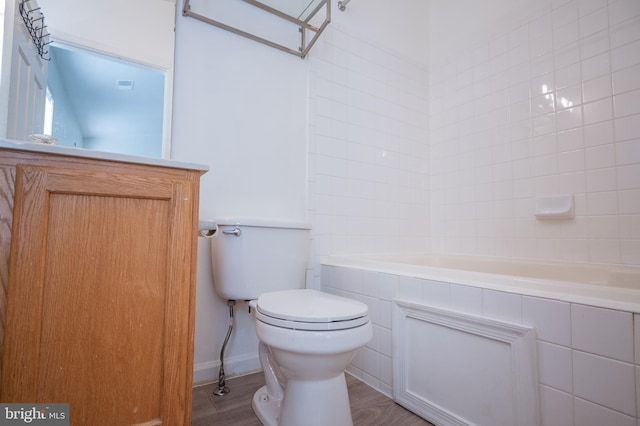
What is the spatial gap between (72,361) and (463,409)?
1157 millimetres

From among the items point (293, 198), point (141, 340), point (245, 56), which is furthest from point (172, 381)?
point (245, 56)

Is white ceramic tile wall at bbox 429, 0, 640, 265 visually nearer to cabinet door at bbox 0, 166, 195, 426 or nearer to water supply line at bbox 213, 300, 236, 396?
water supply line at bbox 213, 300, 236, 396

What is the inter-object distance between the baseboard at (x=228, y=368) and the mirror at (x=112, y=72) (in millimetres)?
958

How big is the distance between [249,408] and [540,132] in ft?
6.49

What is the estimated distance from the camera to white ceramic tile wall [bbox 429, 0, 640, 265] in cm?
141

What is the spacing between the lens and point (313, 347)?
0.84 m

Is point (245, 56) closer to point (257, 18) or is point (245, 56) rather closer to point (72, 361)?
point (257, 18)

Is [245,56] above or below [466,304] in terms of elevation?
above

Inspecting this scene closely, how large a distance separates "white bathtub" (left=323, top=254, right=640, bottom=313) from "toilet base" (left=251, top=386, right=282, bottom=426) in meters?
0.69

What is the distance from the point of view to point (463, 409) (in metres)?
1.03

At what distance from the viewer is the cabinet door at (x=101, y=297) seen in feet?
2.19

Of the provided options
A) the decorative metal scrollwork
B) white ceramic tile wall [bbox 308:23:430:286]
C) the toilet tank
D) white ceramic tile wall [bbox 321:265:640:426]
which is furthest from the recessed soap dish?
the decorative metal scrollwork

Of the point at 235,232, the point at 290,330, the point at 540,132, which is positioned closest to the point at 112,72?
the point at 235,232

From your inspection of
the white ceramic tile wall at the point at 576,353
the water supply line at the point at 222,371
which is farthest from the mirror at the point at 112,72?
the white ceramic tile wall at the point at 576,353
